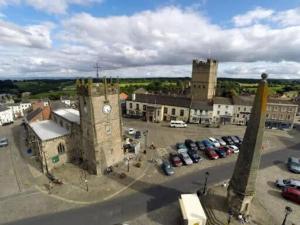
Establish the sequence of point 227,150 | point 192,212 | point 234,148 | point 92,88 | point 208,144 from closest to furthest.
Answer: point 192,212 → point 92,88 → point 227,150 → point 234,148 → point 208,144

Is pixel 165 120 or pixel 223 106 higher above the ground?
pixel 223 106

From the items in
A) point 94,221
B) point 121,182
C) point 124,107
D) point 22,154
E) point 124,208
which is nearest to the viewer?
point 94,221

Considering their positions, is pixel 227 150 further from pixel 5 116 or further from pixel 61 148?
pixel 5 116

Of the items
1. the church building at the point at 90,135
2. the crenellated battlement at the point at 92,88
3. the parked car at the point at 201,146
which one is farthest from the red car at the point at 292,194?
the crenellated battlement at the point at 92,88

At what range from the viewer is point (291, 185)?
92.8 ft

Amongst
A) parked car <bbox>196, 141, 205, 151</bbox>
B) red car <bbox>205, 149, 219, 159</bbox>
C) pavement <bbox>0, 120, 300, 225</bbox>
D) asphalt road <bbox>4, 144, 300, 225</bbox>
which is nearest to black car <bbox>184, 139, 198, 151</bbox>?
parked car <bbox>196, 141, 205, 151</bbox>

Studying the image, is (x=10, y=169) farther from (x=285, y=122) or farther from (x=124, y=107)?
(x=285, y=122)

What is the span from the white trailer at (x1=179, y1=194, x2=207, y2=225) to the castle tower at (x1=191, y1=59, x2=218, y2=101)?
50.9 metres

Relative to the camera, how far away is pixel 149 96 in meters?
71.2

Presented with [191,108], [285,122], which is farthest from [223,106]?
[285,122]

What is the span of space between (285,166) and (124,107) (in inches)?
2324

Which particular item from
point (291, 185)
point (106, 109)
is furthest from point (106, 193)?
point (291, 185)

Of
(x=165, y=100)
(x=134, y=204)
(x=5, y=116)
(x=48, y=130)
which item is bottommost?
(x=134, y=204)

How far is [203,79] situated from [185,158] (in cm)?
3996
